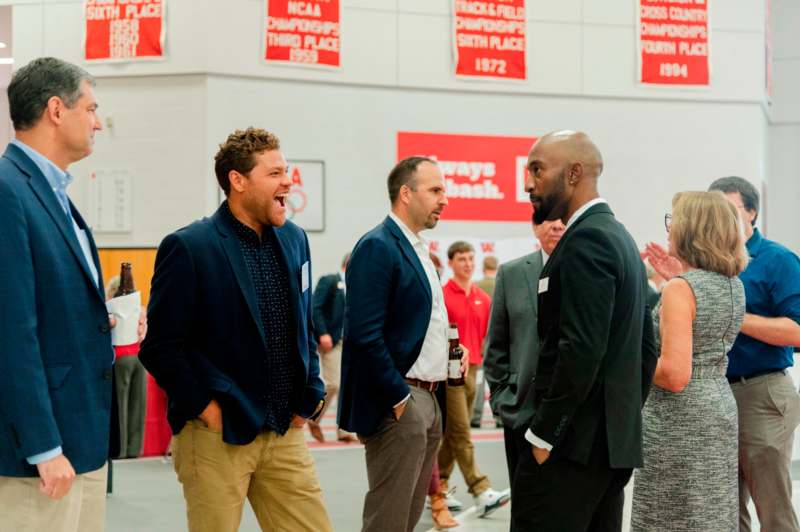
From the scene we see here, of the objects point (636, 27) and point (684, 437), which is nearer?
point (684, 437)

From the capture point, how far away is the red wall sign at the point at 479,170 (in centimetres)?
1168

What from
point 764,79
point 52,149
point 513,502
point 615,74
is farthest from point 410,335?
point 764,79

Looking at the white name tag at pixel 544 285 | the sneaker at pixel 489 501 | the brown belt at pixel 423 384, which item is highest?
the white name tag at pixel 544 285

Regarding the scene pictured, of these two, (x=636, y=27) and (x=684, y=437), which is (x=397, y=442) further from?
(x=636, y=27)

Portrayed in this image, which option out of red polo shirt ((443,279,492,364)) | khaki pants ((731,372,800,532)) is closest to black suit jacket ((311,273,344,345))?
red polo shirt ((443,279,492,364))

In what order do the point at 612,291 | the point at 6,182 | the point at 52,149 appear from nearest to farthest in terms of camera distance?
the point at 6,182 < the point at 52,149 < the point at 612,291

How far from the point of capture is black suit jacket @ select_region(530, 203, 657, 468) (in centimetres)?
288

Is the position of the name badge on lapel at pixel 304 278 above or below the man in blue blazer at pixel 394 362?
above

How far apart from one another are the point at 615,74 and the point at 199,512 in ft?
33.3

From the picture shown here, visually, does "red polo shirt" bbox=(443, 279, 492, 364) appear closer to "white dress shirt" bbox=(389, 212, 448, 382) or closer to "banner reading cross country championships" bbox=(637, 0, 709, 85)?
"white dress shirt" bbox=(389, 212, 448, 382)

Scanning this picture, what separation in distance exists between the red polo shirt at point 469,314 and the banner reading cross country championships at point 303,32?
3.90 meters

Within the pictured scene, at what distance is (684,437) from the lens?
139 inches

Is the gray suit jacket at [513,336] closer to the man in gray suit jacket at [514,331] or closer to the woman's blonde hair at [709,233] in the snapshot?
the man in gray suit jacket at [514,331]

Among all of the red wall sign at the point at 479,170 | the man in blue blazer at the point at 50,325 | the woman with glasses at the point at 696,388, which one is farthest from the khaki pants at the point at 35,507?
the red wall sign at the point at 479,170
